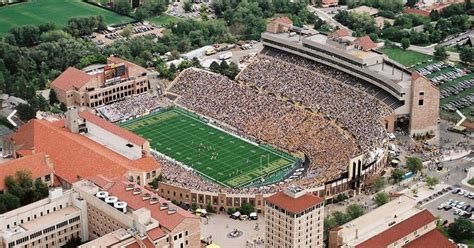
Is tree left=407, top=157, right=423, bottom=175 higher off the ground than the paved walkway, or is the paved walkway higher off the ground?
tree left=407, top=157, right=423, bottom=175

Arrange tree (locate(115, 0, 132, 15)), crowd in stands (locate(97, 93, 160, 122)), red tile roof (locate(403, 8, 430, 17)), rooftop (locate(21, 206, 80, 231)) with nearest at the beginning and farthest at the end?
rooftop (locate(21, 206, 80, 231)) < crowd in stands (locate(97, 93, 160, 122)) < red tile roof (locate(403, 8, 430, 17)) < tree (locate(115, 0, 132, 15))

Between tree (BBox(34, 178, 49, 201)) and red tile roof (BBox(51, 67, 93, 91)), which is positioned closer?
tree (BBox(34, 178, 49, 201))

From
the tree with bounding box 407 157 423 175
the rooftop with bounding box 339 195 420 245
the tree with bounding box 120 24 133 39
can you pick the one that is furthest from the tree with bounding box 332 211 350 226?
the tree with bounding box 120 24 133 39

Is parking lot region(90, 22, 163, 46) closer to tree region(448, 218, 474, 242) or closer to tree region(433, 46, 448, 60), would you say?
tree region(433, 46, 448, 60)

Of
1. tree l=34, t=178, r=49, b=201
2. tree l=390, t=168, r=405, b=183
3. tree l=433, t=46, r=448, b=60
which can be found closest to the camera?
tree l=34, t=178, r=49, b=201

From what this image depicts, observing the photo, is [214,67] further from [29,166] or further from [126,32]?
[29,166]

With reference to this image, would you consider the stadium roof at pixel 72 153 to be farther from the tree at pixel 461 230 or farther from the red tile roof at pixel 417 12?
the red tile roof at pixel 417 12

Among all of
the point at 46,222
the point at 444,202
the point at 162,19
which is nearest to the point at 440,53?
the point at 444,202

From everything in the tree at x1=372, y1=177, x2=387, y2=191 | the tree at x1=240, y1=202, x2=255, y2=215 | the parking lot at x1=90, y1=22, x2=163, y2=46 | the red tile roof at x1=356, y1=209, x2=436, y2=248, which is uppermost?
the red tile roof at x1=356, y1=209, x2=436, y2=248
